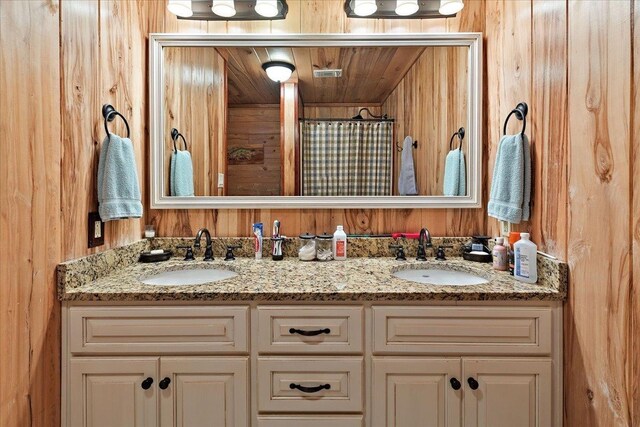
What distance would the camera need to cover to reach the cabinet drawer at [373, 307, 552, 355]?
1.12 meters

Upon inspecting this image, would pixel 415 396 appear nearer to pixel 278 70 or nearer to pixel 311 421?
pixel 311 421

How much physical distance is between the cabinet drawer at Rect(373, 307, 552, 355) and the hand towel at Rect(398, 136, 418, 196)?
0.73m

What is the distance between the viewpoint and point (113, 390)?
112cm

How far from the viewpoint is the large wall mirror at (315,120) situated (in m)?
1.68

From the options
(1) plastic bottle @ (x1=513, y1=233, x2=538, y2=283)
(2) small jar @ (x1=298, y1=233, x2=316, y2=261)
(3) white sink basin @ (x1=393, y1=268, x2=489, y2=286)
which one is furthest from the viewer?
(2) small jar @ (x1=298, y1=233, x2=316, y2=261)

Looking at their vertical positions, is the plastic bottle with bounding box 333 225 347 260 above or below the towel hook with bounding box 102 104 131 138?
below

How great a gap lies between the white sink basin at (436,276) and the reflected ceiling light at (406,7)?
50.5 inches

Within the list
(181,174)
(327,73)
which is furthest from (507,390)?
(181,174)

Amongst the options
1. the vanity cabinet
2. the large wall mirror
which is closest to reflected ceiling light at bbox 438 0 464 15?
the large wall mirror

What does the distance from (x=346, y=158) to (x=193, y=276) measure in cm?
96

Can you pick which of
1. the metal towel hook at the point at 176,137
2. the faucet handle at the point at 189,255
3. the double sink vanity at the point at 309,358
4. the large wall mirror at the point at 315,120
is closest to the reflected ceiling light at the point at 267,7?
the large wall mirror at the point at 315,120

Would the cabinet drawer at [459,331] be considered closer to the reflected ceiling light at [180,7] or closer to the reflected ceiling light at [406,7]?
the reflected ceiling light at [406,7]

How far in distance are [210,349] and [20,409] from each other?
0.56 metres

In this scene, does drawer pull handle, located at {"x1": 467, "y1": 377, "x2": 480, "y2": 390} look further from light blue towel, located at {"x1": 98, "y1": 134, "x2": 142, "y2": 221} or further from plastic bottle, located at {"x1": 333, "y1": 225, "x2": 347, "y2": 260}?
light blue towel, located at {"x1": 98, "y1": 134, "x2": 142, "y2": 221}
